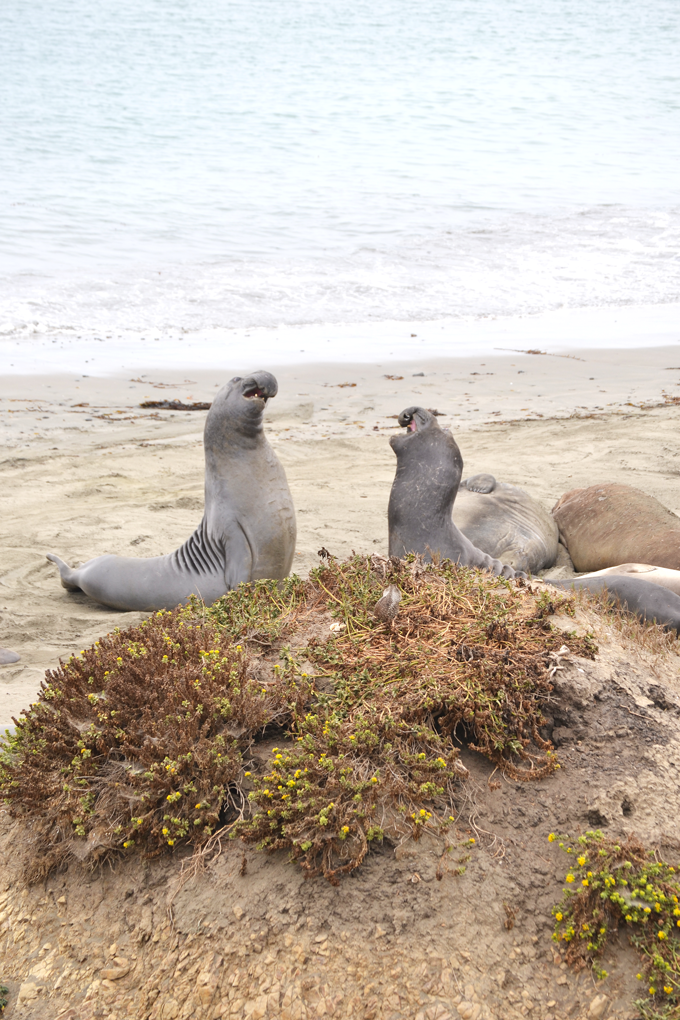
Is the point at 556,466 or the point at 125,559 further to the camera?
the point at 556,466

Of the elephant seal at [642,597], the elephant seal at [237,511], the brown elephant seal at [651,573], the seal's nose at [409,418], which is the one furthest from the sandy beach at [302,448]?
the elephant seal at [642,597]

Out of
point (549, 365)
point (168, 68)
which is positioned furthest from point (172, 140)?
point (549, 365)

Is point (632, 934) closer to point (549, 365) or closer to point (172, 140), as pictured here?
point (549, 365)

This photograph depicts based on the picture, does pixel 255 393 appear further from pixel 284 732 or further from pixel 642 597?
pixel 284 732

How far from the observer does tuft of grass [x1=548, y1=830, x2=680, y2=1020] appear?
237 cm

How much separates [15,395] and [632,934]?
10296mm

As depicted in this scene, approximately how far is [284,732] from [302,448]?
6416 millimetres

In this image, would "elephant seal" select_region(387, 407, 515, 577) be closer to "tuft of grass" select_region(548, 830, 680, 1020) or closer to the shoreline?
"tuft of grass" select_region(548, 830, 680, 1020)

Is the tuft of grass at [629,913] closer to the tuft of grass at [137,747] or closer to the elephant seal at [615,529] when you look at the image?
the tuft of grass at [137,747]

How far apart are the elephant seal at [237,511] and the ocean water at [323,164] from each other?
10.1 m

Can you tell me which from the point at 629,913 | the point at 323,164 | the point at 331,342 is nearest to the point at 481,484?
the point at 629,913

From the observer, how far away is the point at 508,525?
6.44 meters

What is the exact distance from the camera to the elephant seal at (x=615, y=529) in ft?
19.6

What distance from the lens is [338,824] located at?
8.64ft
